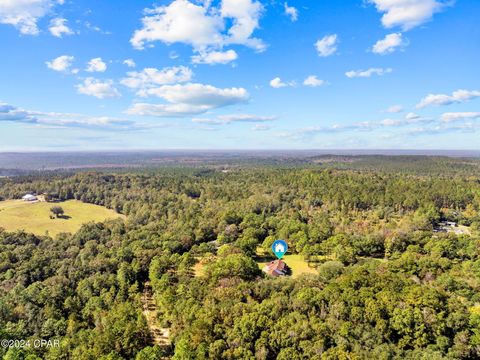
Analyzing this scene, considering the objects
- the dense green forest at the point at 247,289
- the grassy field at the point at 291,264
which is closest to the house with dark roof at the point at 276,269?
the grassy field at the point at 291,264

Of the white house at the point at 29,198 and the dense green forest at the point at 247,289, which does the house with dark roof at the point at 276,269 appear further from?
the white house at the point at 29,198

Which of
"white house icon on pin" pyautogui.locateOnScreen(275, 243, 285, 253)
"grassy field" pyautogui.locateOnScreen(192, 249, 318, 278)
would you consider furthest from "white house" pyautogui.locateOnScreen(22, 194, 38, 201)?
"white house icon on pin" pyautogui.locateOnScreen(275, 243, 285, 253)

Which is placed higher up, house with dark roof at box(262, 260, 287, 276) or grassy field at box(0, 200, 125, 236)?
grassy field at box(0, 200, 125, 236)

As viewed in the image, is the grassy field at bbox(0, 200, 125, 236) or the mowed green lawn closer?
the mowed green lawn

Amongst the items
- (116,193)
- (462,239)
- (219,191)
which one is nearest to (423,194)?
(462,239)

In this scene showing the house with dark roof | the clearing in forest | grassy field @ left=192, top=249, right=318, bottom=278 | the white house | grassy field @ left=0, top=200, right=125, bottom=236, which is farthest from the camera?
the white house

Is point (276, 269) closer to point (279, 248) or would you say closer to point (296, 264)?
point (296, 264)

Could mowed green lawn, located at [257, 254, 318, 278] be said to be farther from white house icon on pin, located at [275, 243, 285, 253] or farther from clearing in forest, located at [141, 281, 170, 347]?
clearing in forest, located at [141, 281, 170, 347]

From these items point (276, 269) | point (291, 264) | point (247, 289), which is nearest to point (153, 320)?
point (247, 289)
